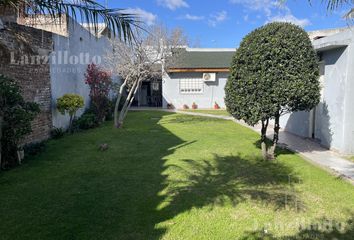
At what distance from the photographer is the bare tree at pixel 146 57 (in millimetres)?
15500

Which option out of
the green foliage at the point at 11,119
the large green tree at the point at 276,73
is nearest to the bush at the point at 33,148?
the green foliage at the point at 11,119

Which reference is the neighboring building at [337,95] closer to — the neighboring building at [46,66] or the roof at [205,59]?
the neighboring building at [46,66]

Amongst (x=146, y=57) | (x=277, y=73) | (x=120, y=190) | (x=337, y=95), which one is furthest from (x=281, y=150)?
(x=146, y=57)

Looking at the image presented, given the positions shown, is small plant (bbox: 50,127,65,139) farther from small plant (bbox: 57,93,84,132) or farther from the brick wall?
small plant (bbox: 57,93,84,132)

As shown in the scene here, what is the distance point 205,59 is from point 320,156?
20869 mm

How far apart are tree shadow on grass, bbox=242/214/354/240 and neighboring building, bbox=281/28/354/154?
525cm

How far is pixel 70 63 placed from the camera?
1444cm

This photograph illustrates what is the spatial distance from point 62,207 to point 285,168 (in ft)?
18.4

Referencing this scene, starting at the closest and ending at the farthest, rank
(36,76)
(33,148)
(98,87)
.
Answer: (33,148) → (36,76) → (98,87)

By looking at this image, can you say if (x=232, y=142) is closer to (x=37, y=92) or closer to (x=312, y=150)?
(x=312, y=150)

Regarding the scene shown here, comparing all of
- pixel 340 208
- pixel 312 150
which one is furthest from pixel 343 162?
pixel 340 208

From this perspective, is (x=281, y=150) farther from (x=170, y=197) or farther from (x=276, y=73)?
(x=170, y=197)

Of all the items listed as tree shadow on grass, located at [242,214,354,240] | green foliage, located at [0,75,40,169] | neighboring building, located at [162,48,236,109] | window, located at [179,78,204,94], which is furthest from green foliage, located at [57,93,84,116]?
window, located at [179,78,204,94]

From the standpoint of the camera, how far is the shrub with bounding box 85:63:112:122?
1656 centimetres
